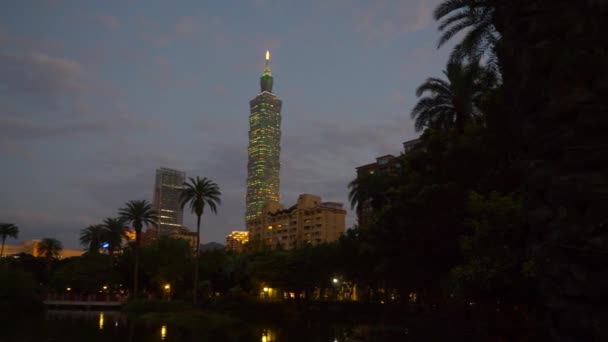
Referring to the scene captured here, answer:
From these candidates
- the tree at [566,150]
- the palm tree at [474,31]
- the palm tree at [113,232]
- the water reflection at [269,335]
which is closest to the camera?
the tree at [566,150]

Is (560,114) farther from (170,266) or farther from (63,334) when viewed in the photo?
(170,266)

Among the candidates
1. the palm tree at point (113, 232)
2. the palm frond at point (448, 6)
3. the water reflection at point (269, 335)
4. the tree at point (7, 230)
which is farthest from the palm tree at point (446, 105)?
the tree at point (7, 230)

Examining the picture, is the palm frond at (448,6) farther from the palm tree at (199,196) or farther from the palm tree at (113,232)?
the palm tree at (113,232)

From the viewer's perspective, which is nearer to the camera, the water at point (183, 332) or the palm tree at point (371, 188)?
the water at point (183, 332)

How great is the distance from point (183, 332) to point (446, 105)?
25.8 meters

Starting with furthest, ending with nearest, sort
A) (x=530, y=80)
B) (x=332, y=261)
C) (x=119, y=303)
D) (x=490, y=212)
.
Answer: (x=119, y=303), (x=332, y=261), (x=490, y=212), (x=530, y=80)

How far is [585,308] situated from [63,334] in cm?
3656

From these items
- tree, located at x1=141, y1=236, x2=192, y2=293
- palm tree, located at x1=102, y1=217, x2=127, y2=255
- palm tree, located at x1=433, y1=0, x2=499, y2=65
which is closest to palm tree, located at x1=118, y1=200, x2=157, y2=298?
tree, located at x1=141, y1=236, x2=192, y2=293

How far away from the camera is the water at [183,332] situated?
1426 inches

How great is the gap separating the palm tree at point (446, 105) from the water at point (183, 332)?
14.4 m

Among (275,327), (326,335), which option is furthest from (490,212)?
(275,327)

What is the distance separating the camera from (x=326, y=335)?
41.2 meters

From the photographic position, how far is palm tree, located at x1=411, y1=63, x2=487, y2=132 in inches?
1350

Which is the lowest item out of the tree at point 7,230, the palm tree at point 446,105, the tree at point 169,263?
the tree at point 169,263
